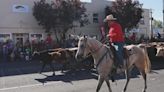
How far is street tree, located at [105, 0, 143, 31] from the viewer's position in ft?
126

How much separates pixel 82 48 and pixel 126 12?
28270 mm

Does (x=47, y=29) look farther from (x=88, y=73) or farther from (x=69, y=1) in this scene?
(x=88, y=73)

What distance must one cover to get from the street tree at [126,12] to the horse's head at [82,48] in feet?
90.5

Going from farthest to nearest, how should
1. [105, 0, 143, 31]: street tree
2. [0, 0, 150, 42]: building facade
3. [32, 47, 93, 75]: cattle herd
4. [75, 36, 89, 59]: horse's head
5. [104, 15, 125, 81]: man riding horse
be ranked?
[105, 0, 143, 31]: street tree, [0, 0, 150, 42]: building facade, [32, 47, 93, 75]: cattle herd, [104, 15, 125, 81]: man riding horse, [75, 36, 89, 59]: horse's head

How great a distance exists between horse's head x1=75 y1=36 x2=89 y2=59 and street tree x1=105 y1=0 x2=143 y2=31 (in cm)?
2757

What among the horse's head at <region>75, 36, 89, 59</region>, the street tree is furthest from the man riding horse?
the street tree

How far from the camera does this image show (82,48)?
1084 cm

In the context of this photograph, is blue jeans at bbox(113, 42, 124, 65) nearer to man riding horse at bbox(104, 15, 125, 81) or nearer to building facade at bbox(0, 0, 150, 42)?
man riding horse at bbox(104, 15, 125, 81)

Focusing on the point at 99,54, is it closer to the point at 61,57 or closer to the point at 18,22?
the point at 61,57

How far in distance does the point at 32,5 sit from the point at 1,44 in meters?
5.83

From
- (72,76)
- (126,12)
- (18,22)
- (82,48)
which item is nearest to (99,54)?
(82,48)

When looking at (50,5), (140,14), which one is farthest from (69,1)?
(140,14)

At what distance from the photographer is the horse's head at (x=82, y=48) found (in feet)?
35.5

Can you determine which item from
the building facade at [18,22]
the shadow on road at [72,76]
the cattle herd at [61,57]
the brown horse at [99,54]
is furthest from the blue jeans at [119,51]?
the building facade at [18,22]
